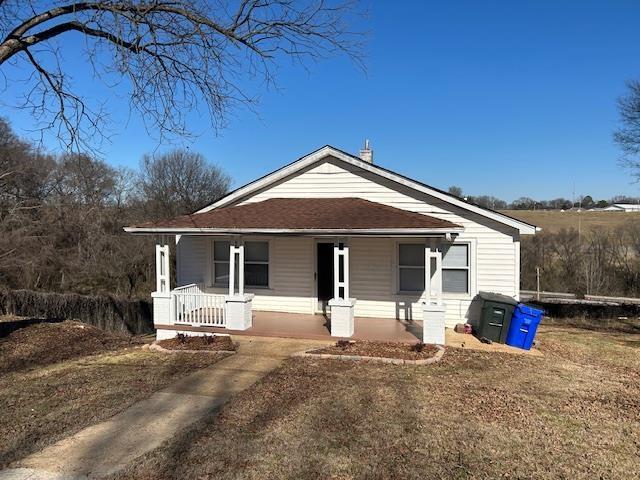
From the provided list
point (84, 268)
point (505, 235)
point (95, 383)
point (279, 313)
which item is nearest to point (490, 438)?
point (95, 383)

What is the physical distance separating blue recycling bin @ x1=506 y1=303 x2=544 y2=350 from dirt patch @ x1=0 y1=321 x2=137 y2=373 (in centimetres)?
855

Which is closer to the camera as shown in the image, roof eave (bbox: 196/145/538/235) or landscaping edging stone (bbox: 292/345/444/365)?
landscaping edging stone (bbox: 292/345/444/365)

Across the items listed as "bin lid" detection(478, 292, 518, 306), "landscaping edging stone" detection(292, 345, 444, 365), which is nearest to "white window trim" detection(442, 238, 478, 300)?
"bin lid" detection(478, 292, 518, 306)

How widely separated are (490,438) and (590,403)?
87.8 inches

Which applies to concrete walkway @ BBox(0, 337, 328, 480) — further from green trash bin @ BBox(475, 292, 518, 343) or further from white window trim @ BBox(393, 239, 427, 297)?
green trash bin @ BBox(475, 292, 518, 343)

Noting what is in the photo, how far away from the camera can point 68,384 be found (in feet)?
23.6

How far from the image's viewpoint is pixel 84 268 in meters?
25.5

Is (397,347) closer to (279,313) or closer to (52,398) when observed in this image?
(279,313)

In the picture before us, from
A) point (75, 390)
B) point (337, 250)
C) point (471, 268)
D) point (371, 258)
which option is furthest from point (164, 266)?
point (471, 268)

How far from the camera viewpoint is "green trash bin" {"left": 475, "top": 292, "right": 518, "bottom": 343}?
32.8 feet

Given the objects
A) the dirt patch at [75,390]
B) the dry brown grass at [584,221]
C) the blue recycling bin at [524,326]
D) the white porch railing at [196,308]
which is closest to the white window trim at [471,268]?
the blue recycling bin at [524,326]

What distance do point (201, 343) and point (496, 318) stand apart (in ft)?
20.7

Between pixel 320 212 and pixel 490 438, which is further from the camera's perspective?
pixel 320 212

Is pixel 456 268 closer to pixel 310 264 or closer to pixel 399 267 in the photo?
pixel 399 267
